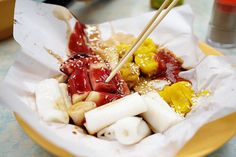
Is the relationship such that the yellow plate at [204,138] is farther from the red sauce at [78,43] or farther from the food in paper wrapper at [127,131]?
the red sauce at [78,43]

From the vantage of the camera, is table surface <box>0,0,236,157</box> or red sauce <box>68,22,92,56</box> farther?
red sauce <box>68,22,92,56</box>

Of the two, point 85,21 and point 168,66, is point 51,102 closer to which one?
point 168,66

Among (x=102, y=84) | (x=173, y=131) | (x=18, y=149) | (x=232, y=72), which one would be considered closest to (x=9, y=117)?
(x=18, y=149)

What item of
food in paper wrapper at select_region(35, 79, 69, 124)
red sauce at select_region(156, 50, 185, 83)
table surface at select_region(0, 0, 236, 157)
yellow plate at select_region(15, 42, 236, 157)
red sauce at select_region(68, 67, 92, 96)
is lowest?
table surface at select_region(0, 0, 236, 157)

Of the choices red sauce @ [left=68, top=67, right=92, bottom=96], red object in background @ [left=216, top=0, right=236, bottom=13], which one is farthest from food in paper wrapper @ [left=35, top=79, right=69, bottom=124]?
red object in background @ [left=216, top=0, right=236, bottom=13]

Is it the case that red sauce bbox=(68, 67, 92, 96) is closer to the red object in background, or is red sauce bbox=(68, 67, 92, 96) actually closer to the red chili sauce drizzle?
the red chili sauce drizzle

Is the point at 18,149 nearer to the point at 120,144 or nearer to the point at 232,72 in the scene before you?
the point at 120,144

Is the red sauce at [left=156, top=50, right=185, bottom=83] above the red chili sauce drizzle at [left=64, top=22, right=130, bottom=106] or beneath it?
beneath

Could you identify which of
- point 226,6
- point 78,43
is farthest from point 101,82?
point 226,6
